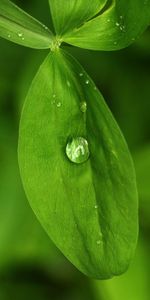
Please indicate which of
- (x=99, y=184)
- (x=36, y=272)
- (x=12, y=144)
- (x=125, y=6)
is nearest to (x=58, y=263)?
(x=36, y=272)

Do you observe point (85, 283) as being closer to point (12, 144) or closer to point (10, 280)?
point (10, 280)

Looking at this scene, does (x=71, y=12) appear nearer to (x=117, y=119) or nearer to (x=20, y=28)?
(x=20, y=28)

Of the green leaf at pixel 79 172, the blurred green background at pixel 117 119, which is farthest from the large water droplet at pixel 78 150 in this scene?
the blurred green background at pixel 117 119

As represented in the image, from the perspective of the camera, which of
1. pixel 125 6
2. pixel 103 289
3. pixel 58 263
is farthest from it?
pixel 58 263

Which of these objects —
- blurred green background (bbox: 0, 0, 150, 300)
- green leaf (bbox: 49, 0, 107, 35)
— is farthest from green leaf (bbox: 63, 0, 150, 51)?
blurred green background (bbox: 0, 0, 150, 300)

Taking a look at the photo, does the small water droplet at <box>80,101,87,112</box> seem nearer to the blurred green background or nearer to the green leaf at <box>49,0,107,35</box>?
the green leaf at <box>49,0,107,35</box>

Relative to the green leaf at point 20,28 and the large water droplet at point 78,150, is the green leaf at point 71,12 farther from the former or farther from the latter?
the large water droplet at point 78,150

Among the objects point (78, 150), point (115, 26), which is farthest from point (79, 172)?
point (115, 26)
